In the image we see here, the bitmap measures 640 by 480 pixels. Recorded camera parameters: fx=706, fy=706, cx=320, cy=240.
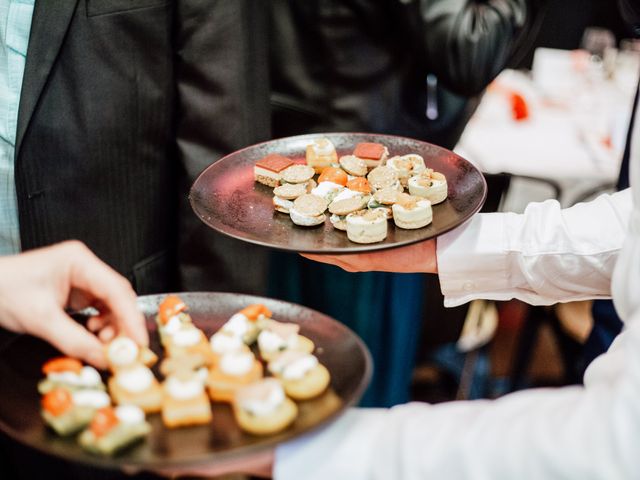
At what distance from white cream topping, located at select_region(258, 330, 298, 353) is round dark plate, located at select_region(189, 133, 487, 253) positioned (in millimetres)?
171

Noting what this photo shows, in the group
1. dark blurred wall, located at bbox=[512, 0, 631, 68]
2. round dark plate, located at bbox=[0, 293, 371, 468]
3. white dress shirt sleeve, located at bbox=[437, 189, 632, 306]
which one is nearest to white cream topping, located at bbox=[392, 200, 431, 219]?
white dress shirt sleeve, located at bbox=[437, 189, 632, 306]

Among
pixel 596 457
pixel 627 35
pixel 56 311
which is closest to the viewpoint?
pixel 596 457

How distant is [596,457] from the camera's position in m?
0.87

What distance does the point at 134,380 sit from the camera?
103 cm

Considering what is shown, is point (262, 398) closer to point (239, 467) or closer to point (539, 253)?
point (239, 467)

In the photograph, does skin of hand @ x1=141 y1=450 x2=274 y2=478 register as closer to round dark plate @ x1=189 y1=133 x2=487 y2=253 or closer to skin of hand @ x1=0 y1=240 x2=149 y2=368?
skin of hand @ x1=0 y1=240 x2=149 y2=368

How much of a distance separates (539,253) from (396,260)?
291 millimetres

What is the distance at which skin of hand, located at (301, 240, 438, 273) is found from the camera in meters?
1.49

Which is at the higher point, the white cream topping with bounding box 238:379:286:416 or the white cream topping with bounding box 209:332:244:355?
the white cream topping with bounding box 238:379:286:416

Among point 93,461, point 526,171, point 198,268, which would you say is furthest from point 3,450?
point 526,171

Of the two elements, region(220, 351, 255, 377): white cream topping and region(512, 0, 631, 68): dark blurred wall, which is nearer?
region(220, 351, 255, 377): white cream topping

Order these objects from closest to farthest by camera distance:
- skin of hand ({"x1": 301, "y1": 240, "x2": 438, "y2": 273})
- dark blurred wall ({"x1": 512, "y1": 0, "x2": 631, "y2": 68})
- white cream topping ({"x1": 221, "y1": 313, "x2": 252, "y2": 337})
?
white cream topping ({"x1": 221, "y1": 313, "x2": 252, "y2": 337}) < skin of hand ({"x1": 301, "y1": 240, "x2": 438, "y2": 273}) < dark blurred wall ({"x1": 512, "y1": 0, "x2": 631, "y2": 68})

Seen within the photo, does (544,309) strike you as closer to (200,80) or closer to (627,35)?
(200,80)

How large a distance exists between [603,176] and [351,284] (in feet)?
3.42
